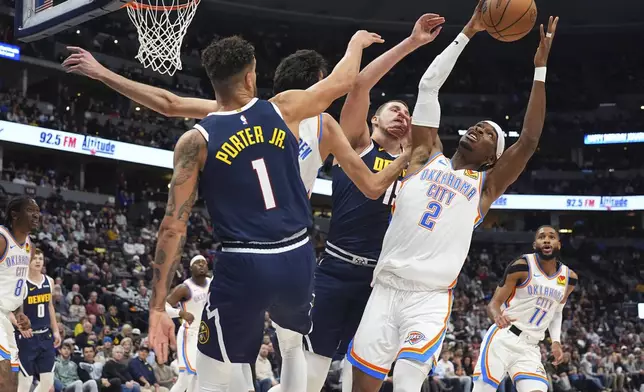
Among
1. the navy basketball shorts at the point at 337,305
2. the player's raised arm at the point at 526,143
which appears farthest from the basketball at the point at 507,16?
the navy basketball shorts at the point at 337,305

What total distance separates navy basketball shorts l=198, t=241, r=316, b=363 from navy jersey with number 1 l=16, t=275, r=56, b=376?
6179 mm

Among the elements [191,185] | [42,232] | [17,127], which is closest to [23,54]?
[17,127]

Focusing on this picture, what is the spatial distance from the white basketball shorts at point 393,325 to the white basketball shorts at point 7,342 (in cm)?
329

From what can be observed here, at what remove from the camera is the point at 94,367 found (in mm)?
12062

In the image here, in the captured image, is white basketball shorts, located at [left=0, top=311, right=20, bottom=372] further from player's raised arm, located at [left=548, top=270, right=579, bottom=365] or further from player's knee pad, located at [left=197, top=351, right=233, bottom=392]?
player's raised arm, located at [left=548, top=270, right=579, bottom=365]

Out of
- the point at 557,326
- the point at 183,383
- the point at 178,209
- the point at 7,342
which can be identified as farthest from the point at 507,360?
the point at 178,209

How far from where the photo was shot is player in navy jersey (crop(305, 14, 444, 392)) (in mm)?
5586

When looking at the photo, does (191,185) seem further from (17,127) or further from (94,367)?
(17,127)

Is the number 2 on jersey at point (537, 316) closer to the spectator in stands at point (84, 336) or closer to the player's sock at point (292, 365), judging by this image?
the player's sock at point (292, 365)

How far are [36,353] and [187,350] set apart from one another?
5.82 ft

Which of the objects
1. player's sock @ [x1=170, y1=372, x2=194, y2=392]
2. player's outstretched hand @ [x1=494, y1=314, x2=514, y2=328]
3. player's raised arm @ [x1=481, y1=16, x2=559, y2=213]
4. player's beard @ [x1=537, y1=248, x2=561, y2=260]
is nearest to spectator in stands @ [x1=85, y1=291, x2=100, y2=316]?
player's sock @ [x1=170, y1=372, x2=194, y2=392]

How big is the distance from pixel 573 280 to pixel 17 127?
20.0 metres

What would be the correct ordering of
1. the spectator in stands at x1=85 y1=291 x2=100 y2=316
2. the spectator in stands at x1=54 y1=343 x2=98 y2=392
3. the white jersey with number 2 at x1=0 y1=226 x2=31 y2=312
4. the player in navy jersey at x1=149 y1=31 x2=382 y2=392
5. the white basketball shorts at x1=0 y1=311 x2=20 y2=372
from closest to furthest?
1. the player in navy jersey at x1=149 y1=31 x2=382 y2=392
2. the white basketball shorts at x1=0 y1=311 x2=20 y2=372
3. the white jersey with number 2 at x1=0 y1=226 x2=31 y2=312
4. the spectator in stands at x1=54 y1=343 x2=98 y2=392
5. the spectator in stands at x1=85 y1=291 x2=100 y2=316

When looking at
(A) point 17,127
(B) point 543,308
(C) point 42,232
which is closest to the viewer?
(B) point 543,308
